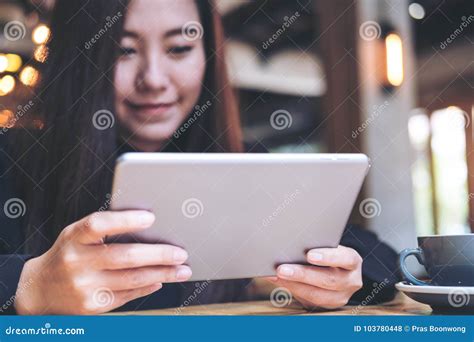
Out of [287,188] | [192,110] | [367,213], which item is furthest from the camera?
[367,213]

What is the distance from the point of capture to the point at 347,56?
68.7 inches

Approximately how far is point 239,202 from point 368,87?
94 cm

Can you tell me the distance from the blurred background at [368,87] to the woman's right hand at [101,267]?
59 centimetres

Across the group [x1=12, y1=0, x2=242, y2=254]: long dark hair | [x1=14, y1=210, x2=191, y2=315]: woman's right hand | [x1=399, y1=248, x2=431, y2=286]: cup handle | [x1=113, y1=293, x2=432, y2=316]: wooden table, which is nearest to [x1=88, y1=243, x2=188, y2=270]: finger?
[x1=14, y1=210, x2=191, y2=315]: woman's right hand

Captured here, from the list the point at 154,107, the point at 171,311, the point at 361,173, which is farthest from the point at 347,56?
the point at 171,311

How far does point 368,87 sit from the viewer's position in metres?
1.73

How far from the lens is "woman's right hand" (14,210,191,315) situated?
0.90 metres

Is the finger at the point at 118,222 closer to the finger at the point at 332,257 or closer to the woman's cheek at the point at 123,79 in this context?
the finger at the point at 332,257

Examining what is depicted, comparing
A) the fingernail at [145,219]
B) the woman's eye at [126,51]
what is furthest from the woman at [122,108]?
the fingernail at [145,219]

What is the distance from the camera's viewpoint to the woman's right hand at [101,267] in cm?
90

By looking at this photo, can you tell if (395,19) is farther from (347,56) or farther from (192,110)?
(192,110)

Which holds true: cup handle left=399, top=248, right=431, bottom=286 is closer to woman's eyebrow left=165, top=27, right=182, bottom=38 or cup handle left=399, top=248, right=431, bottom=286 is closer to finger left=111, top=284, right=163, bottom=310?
finger left=111, top=284, right=163, bottom=310

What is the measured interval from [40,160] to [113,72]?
0.96 ft

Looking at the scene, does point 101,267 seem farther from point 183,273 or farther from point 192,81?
point 192,81
